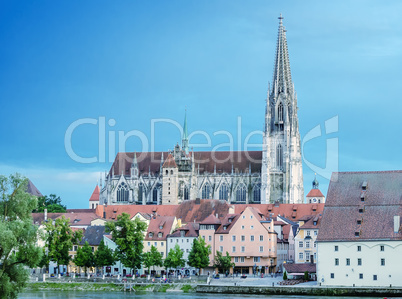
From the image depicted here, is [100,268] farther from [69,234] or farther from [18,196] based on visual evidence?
[18,196]

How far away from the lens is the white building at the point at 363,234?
268 feet

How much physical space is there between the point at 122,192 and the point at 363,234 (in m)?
108

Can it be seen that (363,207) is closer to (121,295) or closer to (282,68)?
(121,295)

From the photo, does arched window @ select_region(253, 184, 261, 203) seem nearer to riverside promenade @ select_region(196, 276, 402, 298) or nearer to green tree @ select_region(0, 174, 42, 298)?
riverside promenade @ select_region(196, 276, 402, 298)

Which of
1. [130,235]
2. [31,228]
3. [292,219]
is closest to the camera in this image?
[31,228]

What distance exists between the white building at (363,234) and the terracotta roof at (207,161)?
94329 millimetres

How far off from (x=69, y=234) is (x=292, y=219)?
38.7 m

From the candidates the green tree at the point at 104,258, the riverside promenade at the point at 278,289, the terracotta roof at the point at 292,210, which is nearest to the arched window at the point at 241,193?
the terracotta roof at the point at 292,210

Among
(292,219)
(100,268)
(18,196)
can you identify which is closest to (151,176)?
(292,219)

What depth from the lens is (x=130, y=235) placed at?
101375mm

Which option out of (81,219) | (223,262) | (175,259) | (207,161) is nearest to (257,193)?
(207,161)

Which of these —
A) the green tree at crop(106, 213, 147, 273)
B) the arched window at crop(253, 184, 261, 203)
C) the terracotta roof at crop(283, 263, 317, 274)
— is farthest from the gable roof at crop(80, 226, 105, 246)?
the arched window at crop(253, 184, 261, 203)

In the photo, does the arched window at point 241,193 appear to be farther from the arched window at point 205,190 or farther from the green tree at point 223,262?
the green tree at point 223,262

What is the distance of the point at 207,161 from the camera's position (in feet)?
615
